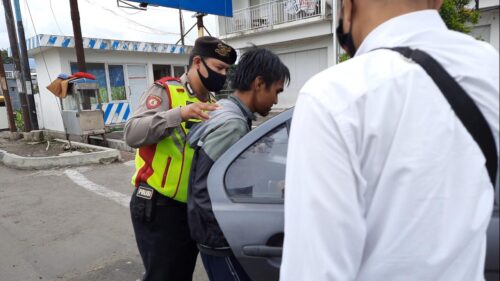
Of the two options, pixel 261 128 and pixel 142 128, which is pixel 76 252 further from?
pixel 261 128

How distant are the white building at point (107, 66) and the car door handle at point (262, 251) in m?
11.0

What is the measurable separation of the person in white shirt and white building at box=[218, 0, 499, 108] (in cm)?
1133

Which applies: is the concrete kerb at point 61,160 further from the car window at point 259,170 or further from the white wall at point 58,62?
the car window at point 259,170

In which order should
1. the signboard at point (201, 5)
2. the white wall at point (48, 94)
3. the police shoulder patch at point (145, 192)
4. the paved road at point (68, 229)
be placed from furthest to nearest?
the white wall at point (48, 94), the signboard at point (201, 5), the paved road at point (68, 229), the police shoulder patch at point (145, 192)

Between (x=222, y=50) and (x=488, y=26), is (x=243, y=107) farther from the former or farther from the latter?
(x=488, y=26)

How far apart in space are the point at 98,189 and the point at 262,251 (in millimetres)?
4716

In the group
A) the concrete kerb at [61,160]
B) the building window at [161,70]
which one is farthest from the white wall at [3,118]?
the concrete kerb at [61,160]

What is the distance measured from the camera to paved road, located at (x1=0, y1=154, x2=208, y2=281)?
301cm

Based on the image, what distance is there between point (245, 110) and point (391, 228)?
0.97m

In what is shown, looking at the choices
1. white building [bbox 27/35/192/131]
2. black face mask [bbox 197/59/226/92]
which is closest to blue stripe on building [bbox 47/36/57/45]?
white building [bbox 27/35/192/131]

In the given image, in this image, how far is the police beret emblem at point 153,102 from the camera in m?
1.83

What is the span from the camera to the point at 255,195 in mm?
1539

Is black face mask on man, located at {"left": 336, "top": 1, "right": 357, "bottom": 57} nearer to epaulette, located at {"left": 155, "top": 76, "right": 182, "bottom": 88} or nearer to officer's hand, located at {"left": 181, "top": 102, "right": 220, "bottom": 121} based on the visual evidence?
A: officer's hand, located at {"left": 181, "top": 102, "right": 220, "bottom": 121}

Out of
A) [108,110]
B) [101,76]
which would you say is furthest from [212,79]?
[101,76]
